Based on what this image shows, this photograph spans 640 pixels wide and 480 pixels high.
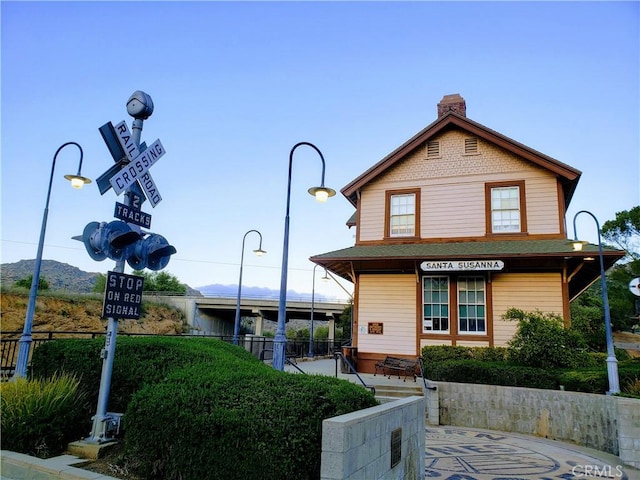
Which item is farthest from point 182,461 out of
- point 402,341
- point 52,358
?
point 402,341

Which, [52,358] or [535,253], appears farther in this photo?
[535,253]

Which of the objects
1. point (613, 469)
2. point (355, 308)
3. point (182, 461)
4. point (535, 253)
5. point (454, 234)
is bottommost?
point (613, 469)

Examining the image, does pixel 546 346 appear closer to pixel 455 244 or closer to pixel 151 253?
pixel 455 244

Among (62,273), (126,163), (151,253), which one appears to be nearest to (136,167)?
(126,163)

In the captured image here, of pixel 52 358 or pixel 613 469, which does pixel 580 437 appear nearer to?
pixel 613 469

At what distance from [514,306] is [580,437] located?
19.5ft

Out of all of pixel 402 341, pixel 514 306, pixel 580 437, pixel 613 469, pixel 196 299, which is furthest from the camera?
pixel 196 299

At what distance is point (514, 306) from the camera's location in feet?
50.1

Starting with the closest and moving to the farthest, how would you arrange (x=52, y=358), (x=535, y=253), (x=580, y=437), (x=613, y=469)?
1. (x=52, y=358)
2. (x=613, y=469)
3. (x=580, y=437)
4. (x=535, y=253)

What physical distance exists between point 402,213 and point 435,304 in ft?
13.0

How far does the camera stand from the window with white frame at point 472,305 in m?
15.7

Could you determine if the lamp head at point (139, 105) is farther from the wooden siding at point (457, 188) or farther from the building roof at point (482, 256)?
the wooden siding at point (457, 188)

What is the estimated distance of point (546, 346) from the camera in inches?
480

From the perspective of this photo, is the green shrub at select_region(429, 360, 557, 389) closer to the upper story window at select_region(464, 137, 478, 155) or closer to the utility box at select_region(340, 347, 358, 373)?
the utility box at select_region(340, 347, 358, 373)
